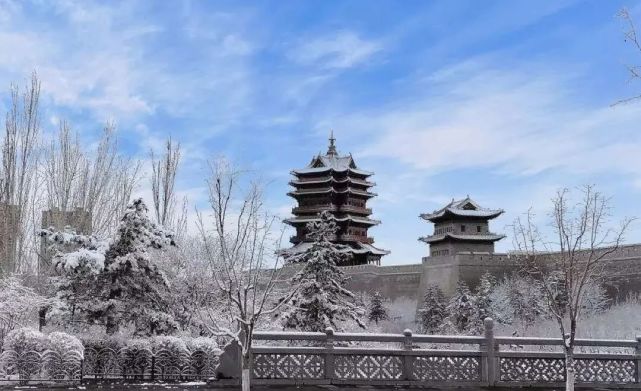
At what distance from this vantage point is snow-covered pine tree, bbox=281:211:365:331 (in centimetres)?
2338

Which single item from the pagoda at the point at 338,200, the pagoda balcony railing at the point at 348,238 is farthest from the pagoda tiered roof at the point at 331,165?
the pagoda balcony railing at the point at 348,238

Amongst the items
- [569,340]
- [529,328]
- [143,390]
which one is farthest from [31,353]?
[529,328]

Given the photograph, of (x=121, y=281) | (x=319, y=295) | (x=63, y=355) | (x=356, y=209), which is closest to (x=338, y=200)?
(x=356, y=209)

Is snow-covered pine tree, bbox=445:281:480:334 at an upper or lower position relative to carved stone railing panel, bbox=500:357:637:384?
upper

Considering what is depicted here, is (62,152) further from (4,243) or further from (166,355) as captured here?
(166,355)

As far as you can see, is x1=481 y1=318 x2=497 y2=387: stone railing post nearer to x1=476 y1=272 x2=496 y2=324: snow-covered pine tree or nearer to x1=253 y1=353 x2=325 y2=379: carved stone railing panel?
x1=253 y1=353 x2=325 y2=379: carved stone railing panel

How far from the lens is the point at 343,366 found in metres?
13.5

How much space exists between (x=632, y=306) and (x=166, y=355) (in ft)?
102

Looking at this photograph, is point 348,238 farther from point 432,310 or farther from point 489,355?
point 489,355

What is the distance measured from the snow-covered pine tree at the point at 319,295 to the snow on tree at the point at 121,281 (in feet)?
27.5

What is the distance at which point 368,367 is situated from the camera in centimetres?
1351

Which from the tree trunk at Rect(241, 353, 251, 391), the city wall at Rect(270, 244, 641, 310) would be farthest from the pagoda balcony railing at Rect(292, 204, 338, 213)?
the tree trunk at Rect(241, 353, 251, 391)

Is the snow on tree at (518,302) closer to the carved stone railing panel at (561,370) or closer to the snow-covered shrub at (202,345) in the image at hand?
the carved stone railing panel at (561,370)

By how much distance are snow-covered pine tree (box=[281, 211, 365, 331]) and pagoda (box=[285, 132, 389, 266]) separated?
2895 centimetres
